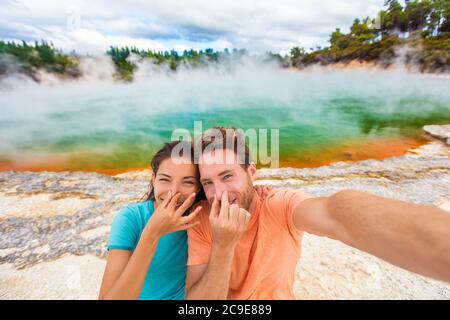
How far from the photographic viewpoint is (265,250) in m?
1.33

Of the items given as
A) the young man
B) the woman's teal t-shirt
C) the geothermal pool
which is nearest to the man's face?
the young man

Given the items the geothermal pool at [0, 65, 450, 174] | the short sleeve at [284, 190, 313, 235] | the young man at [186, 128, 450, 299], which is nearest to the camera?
the young man at [186, 128, 450, 299]

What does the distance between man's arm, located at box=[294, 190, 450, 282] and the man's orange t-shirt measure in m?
0.20

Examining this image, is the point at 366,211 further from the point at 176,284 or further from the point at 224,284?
the point at 176,284

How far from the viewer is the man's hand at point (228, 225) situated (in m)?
1.14

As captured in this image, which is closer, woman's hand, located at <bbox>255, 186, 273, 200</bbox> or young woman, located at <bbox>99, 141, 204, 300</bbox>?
young woman, located at <bbox>99, 141, 204, 300</bbox>

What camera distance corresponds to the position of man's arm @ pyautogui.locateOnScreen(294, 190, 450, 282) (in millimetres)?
696

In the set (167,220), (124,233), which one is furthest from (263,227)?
(124,233)

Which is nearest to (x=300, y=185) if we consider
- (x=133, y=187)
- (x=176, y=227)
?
(x=133, y=187)

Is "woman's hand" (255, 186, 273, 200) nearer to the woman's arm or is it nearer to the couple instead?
the couple

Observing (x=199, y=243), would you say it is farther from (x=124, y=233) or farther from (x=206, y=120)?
(x=206, y=120)

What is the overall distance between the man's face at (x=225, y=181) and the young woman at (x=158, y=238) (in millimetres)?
93

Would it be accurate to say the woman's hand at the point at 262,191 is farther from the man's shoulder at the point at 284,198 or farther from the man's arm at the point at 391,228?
the man's arm at the point at 391,228
